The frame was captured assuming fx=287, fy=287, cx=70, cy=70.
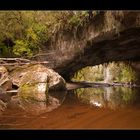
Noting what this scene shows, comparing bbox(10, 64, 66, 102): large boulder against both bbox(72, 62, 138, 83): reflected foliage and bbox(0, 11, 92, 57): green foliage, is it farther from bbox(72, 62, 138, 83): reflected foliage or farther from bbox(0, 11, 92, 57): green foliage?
bbox(72, 62, 138, 83): reflected foliage

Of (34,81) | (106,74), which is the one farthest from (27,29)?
(106,74)

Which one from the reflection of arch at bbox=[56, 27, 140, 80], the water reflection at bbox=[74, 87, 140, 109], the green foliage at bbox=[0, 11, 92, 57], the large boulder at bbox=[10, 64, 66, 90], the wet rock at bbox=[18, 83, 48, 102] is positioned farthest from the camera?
the green foliage at bbox=[0, 11, 92, 57]

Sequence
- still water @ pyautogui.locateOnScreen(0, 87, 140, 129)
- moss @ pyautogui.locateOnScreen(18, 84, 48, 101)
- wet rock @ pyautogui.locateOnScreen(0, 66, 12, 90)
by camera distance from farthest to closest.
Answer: wet rock @ pyautogui.locateOnScreen(0, 66, 12, 90)
moss @ pyautogui.locateOnScreen(18, 84, 48, 101)
still water @ pyautogui.locateOnScreen(0, 87, 140, 129)

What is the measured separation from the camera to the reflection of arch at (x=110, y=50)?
7.91 meters

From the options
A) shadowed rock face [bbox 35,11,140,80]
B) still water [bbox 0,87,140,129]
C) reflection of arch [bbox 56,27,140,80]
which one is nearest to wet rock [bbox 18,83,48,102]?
shadowed rock face [bbox 35,11,140,80]

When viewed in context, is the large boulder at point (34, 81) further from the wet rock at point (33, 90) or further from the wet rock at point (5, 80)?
the wet rock at point (5, 80)

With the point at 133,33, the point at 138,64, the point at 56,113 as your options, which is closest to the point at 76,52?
the point at 133,33

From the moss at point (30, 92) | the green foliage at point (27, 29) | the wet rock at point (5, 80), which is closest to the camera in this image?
the moss at point (30, 92)

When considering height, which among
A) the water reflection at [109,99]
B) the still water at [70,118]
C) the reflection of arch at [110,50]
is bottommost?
the water reflection at [109,99]

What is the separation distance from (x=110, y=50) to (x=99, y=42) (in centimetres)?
112

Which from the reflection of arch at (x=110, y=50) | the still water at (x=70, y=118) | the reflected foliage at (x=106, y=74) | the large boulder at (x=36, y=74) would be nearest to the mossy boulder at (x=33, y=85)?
the large boulder at (x=36, y=74)

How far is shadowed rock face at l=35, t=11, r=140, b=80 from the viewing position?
23.9ft
